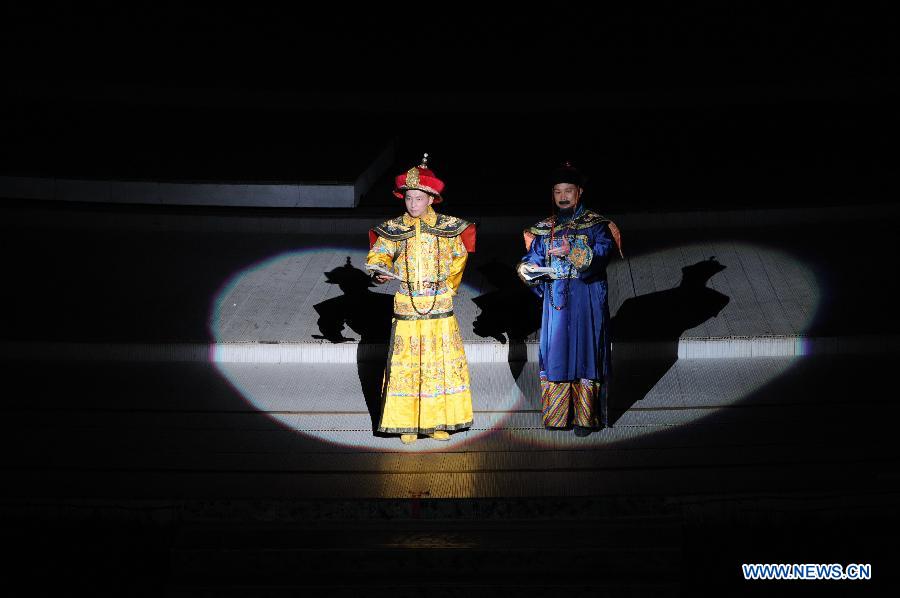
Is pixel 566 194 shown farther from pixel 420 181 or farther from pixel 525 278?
pixel 420 181

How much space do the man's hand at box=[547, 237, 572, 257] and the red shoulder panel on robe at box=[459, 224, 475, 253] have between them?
464 millimetres

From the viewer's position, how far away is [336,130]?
1248cm

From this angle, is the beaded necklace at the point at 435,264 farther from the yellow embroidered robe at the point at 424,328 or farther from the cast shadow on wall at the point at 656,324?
the cast shadow on wall at the point at 656,324

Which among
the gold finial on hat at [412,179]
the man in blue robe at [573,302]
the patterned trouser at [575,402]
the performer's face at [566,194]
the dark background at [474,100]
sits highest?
the dark background at [474,100]

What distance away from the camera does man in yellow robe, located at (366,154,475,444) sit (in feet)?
21.8

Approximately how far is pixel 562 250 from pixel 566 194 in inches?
13.1

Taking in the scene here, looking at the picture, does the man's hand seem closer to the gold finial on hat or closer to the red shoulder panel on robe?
the red shoulder panel on robe

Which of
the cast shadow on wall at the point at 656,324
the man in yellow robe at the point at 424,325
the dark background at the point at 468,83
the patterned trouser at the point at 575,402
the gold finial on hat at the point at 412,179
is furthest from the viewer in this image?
the dark background at the point at 468,83

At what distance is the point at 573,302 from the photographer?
681 centimetres

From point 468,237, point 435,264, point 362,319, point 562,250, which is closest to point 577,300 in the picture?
point 562,250

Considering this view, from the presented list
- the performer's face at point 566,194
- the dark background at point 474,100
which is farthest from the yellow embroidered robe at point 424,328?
the dark background at point 474,100

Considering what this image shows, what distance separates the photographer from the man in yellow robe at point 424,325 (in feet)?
21.8

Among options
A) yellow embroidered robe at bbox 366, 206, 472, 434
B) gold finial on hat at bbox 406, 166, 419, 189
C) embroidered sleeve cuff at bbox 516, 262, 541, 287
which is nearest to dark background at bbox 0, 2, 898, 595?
yellow embroidered robe at bbox 366, 206, 472, 434

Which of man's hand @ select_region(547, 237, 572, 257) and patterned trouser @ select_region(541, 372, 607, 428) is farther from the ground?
A: man's hand @ select_region(547, 237, 572, 257)
